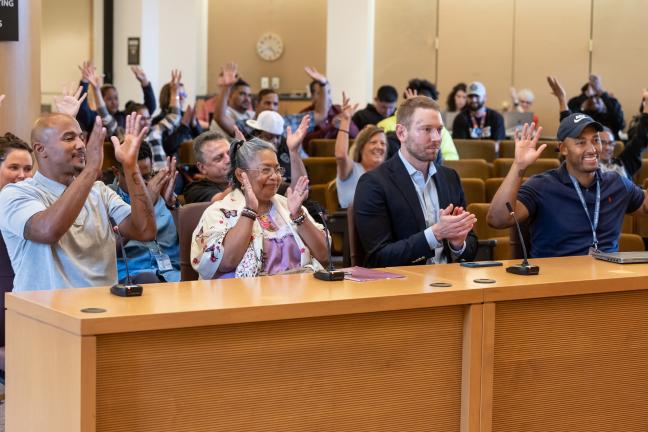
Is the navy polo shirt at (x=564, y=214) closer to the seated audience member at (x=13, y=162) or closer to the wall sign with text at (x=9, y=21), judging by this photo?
the seated audience member at (x=13, y=162)

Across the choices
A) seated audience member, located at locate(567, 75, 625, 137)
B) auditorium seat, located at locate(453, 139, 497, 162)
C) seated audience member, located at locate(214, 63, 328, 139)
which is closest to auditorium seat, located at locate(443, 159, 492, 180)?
seated audience member, located at locate(214, 63, 328, 139)

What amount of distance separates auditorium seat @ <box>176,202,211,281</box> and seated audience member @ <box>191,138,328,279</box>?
0.43 feet

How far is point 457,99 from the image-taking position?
10609mm

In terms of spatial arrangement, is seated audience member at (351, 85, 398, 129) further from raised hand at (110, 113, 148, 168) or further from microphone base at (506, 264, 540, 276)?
microphone base at (506, 264, 540, 276)

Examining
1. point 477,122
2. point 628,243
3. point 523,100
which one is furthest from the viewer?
point 523,100

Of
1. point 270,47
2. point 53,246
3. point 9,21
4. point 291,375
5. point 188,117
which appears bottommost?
point 291,375

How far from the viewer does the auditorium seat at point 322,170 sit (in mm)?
7086

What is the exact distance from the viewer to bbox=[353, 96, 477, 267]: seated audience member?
3877mm

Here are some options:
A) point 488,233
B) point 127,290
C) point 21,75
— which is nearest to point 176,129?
point 21,75

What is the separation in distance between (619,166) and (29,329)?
463cm

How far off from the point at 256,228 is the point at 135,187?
47 centimetres

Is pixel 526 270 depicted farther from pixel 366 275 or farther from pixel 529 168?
pixel 529 168

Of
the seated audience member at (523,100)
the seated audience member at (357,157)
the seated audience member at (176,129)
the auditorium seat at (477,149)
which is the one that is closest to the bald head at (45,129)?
the seated audience member at (357,157)

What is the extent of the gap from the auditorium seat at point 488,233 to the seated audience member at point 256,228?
1.38 meters
